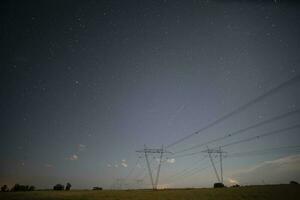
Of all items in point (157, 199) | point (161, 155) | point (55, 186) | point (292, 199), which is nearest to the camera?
point (292, 199)

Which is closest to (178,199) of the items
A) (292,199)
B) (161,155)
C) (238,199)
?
(238,199)

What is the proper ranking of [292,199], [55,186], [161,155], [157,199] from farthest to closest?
[55,186] < [161,155] < [157,199] < [292,199]

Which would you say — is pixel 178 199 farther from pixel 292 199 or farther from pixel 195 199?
pixel 292 199

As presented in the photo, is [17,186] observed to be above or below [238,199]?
above

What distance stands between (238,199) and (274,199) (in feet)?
18.6

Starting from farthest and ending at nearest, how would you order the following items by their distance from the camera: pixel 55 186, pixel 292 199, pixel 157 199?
pixel 55 186, pixel 157 199, pixel 292 199

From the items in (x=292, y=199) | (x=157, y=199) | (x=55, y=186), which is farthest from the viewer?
(x=55, y=186)

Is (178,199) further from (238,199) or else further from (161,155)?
(161,155)

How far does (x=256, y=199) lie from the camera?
41.2 metres

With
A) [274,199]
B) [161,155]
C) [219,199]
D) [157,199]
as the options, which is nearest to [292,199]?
[274,199]

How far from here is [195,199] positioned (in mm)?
41938

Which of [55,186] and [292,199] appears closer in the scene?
[292,199]

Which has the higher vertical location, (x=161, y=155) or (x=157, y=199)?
(x=161, y=155)

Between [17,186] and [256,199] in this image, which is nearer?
[256,199]
